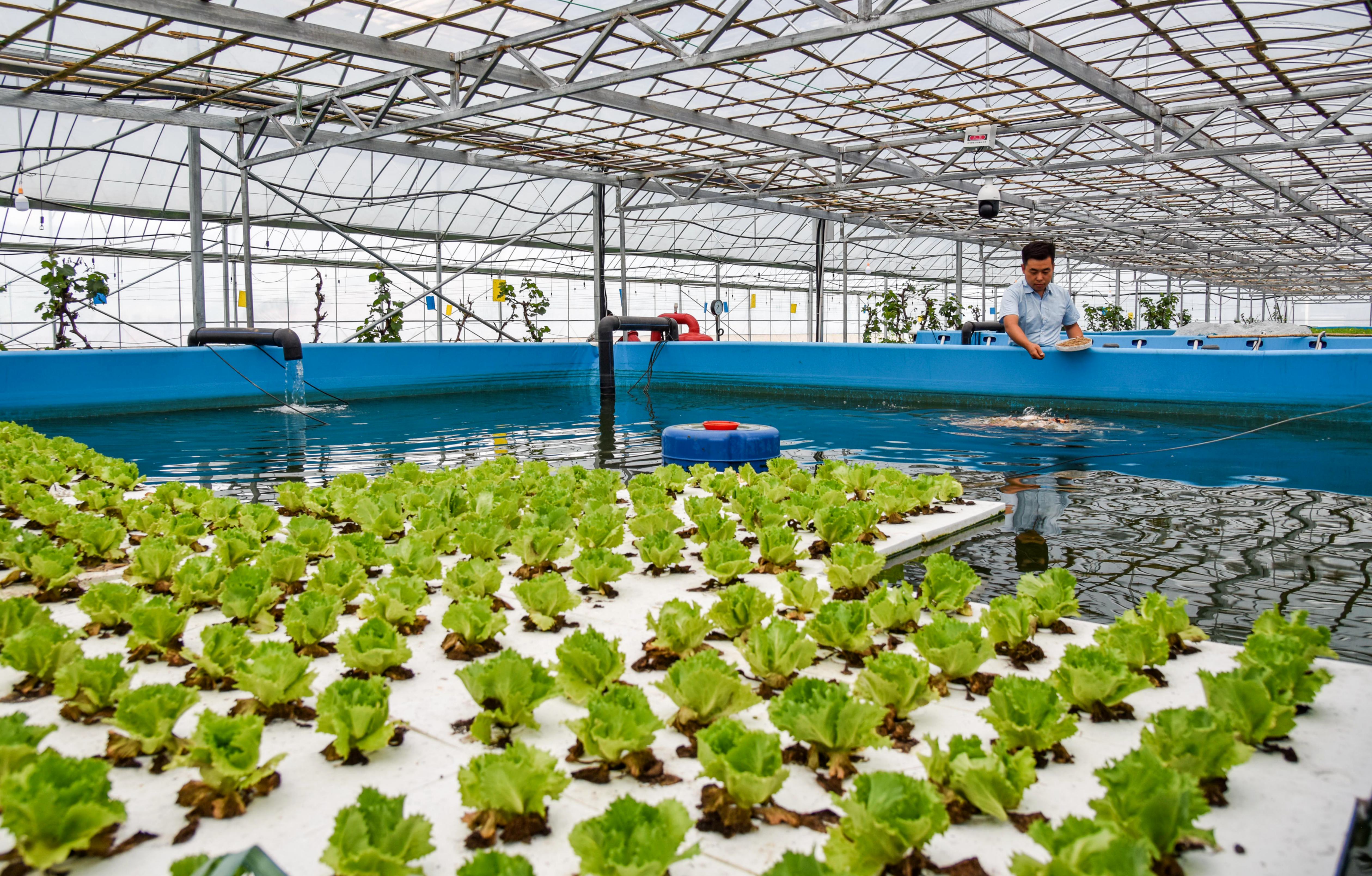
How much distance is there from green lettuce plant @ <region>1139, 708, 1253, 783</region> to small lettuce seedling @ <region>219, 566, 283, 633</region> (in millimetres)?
2395

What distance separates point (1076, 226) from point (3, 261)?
25825mm

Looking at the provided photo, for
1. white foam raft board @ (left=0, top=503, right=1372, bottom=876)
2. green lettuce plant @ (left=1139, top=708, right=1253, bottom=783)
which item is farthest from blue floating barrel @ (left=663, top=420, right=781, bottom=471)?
green lettuce plant @ (left=1139, top=708, right=1253, bottom=783)

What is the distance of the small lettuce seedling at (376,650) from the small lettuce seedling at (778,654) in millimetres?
904

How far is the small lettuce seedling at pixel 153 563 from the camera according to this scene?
330cm

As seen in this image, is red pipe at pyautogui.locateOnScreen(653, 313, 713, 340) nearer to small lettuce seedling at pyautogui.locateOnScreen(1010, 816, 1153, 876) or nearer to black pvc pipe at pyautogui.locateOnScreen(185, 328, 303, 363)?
black pvc pipe at pyautogui.locateOnScreen(185, 328, 303, 363)

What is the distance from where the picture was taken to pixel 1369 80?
468 inches

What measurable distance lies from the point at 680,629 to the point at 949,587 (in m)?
0.93

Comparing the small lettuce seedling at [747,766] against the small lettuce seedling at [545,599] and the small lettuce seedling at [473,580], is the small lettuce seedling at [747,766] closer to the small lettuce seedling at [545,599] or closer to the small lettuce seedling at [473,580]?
the small lettuce seedling at [545,599]

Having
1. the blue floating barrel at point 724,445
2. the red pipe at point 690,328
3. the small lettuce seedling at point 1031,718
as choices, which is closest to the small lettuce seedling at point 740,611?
the small lettuce seedling at point 1031,718

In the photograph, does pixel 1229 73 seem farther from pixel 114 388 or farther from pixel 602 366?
pixel 114 388

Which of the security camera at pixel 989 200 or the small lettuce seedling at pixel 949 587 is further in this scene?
the security camera at pixel 989 200

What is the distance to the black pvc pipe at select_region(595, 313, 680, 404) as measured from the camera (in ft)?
44.5

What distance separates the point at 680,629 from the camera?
2600mm

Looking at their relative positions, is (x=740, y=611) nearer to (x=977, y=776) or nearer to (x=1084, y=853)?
(x=977, y=776)
